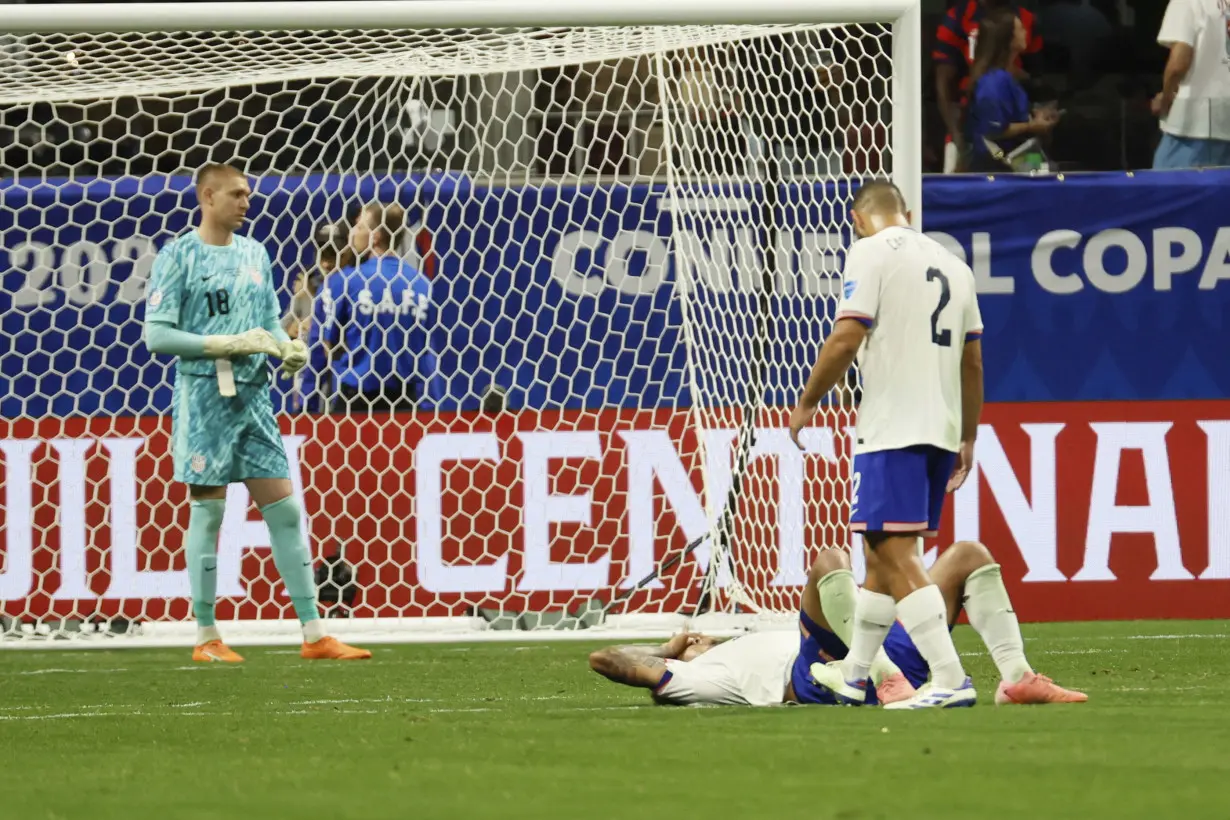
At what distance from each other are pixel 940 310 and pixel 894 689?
105 centimetres

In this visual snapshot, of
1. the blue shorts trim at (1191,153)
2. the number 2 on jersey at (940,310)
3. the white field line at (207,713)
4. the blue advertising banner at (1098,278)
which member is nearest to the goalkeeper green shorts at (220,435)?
the white field line at (207,713)

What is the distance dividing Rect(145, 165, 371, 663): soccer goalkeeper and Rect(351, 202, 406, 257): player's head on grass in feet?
4.65

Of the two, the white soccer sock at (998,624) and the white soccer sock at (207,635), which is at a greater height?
the white soccer sock at (998,624)

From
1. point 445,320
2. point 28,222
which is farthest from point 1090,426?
point 28,222

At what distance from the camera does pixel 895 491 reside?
5625 millimetres

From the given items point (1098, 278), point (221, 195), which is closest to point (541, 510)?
point (221, 195)

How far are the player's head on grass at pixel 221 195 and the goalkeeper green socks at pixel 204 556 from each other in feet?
3.44

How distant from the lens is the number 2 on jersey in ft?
18.8

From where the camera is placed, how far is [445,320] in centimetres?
965

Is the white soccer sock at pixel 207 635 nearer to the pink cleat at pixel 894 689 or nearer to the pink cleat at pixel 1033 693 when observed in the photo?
the pink cleat at pixel 894 689

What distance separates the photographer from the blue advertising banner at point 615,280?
9.50 meters

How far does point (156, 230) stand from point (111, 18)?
6.88ft

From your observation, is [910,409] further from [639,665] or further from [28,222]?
[28,222]

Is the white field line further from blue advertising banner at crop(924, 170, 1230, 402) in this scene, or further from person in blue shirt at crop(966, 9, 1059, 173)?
person in blue shirt at crop(966, 9, 1059, 173)
